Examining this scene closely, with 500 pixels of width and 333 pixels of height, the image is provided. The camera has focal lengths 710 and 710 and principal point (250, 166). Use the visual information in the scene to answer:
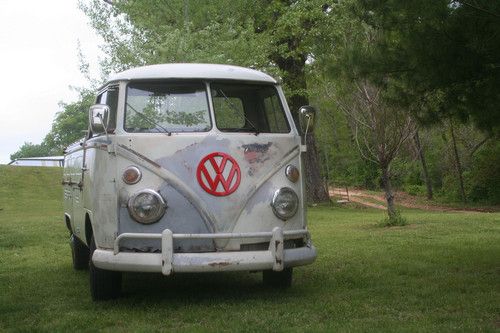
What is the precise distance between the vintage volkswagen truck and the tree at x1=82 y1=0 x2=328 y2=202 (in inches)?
366

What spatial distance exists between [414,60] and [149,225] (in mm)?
3514

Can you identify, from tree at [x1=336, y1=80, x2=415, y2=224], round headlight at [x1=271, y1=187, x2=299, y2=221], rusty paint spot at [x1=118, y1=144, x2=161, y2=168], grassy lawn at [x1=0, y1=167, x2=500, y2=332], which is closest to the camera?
grassy lawn at [x1=0, y1=167, x2=500, y2=332]

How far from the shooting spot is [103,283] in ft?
24.2

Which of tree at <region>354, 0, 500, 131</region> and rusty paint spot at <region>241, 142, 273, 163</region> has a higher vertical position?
tree at <region>354, 0, 500, 131</region>

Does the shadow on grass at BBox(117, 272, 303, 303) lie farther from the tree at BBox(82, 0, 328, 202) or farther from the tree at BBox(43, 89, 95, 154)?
the tree at BBox(43, 89, 95, 154)

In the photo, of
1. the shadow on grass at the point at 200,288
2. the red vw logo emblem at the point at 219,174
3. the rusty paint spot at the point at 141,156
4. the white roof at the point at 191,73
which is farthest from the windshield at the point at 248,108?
the shadow on grass at the point at 200,288

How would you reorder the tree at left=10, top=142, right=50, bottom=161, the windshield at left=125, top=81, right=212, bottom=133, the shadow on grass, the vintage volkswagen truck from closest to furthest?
the vintage volkswagen truck, the windshield at left=125, top=81, right=212, bottom=133, the shadow on grass, the tree at left=10, top=142, right=50, bottom=161

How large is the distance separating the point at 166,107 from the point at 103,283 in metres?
1.95

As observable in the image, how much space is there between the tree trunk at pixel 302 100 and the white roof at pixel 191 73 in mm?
15908

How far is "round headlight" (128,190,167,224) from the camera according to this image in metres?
6.85

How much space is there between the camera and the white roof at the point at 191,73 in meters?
7.43

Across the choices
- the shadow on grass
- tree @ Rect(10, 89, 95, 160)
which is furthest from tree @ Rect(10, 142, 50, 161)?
the shadow on grass

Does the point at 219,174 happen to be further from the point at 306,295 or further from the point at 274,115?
the point at 306,295

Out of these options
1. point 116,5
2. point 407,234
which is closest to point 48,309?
point 407,234
